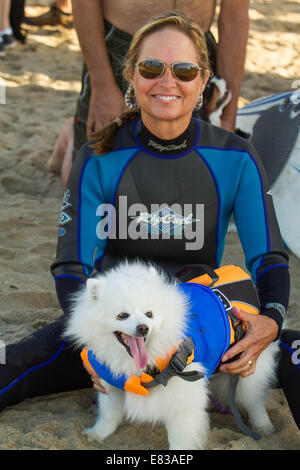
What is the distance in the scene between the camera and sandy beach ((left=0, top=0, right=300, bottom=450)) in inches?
77.7

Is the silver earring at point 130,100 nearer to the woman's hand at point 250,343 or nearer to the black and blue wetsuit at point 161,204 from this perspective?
the black and blue wetsuit at point 161,204

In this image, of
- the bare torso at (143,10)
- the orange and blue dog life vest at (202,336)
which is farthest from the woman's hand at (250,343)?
the bare torso at (143,10)

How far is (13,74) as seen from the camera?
604cm

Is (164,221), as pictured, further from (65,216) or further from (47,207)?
(47,207)

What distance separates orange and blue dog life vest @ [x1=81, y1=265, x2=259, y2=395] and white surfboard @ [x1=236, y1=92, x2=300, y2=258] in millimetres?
1454

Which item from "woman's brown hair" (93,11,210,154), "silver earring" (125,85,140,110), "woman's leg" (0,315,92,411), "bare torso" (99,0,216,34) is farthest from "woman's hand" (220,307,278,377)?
"bare torso" (99,0,216,34)

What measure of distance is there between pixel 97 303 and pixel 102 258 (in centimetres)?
64

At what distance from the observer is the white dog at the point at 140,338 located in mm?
1684

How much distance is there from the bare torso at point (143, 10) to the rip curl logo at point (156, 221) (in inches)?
52.1

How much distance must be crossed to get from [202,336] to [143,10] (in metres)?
2.00

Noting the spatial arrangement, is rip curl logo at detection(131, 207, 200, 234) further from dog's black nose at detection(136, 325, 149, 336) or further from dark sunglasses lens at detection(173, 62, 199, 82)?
dog's black nose at detection(136, 325, 149, 336)

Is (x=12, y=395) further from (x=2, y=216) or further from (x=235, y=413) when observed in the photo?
(x=2, y=216)

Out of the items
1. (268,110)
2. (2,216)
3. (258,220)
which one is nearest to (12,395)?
(258,220)

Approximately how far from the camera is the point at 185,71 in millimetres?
2092
